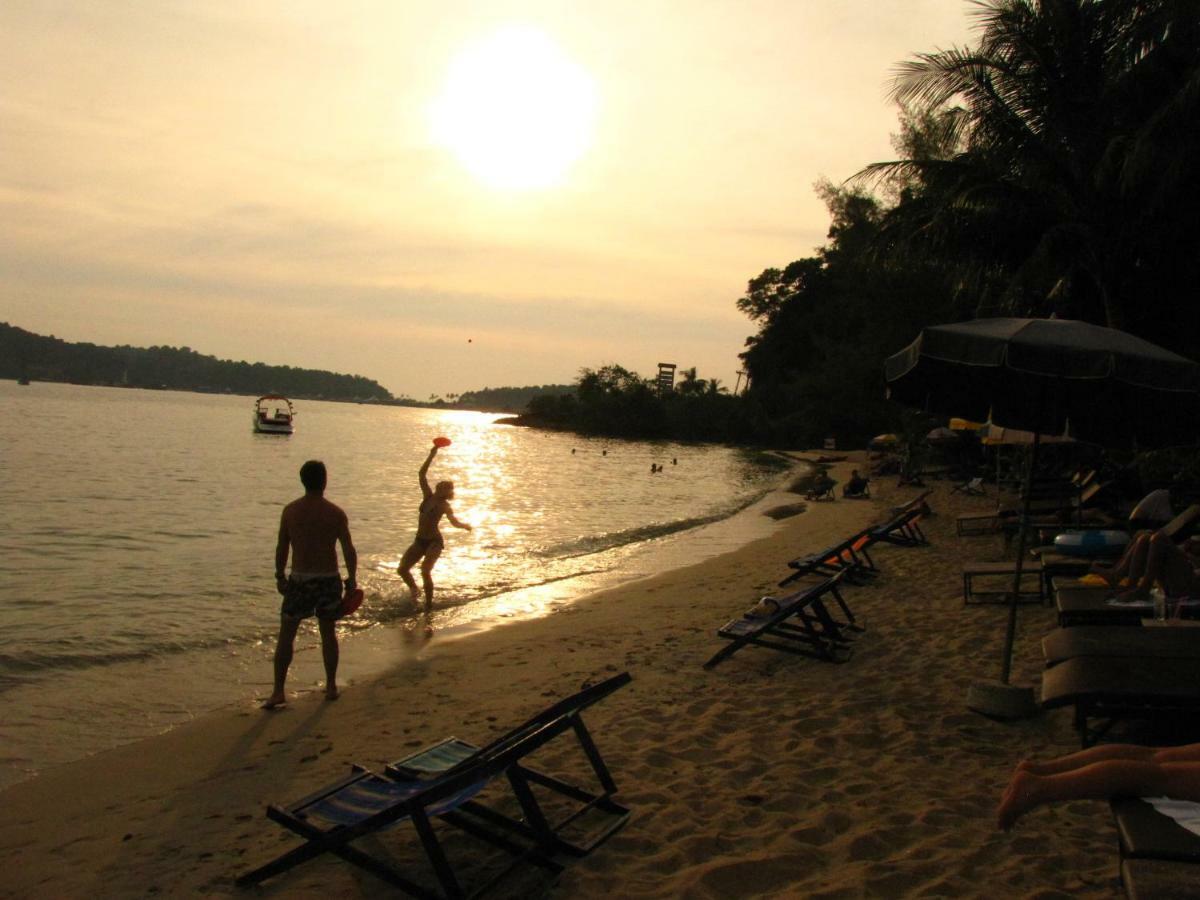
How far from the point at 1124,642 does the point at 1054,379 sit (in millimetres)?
1760

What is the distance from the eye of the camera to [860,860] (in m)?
3.72

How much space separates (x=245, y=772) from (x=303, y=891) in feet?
6.20

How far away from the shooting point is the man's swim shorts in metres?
6.32

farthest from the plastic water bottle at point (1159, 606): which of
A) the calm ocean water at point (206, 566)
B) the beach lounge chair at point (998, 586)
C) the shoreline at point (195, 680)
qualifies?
the calm ocean water at point (206, 566)

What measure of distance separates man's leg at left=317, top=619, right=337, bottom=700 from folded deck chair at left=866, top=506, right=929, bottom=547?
7.37m

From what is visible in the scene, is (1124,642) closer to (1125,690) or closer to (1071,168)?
(1125,690)

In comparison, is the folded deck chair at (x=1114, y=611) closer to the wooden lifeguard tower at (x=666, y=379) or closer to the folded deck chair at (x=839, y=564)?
the folded deck chair at (x=839, y=564)

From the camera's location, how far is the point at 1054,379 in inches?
230

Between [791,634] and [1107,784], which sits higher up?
[1107,784]

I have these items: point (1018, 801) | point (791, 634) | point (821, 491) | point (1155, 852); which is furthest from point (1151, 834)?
point (821, 491)

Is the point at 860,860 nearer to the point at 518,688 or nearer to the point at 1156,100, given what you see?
the point at 518,688

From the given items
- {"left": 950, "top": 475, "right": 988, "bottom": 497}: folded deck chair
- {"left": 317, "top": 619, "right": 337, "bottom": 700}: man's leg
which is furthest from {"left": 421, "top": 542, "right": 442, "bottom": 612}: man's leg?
{"left": 950, "top": 475, "right": 988, "bottom": 497}: folded deck chair

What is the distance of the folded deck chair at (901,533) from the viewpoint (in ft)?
40.4

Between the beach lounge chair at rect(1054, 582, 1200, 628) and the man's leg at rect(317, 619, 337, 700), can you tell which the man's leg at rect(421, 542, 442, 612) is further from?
the beach lounge chair at rect(1054, 582, 1200, 628)
